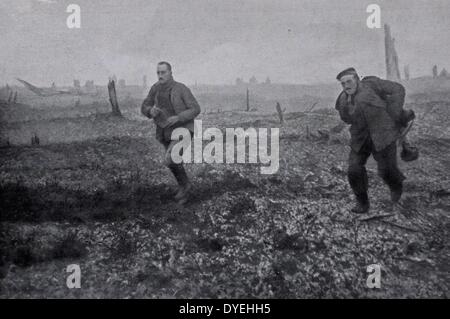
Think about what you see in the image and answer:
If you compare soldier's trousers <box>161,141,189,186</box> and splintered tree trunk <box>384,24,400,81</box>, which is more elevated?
splintered tree trunk <box>384,24,400,81</box>

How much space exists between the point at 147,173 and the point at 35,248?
98.1 inches

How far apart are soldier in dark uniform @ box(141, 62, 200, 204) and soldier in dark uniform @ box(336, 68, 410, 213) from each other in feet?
7.85

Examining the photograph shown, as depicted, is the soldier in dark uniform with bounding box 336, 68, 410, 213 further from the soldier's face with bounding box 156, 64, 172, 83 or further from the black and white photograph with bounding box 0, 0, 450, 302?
the soldier's face with bounding box 156, 64, 172, 83

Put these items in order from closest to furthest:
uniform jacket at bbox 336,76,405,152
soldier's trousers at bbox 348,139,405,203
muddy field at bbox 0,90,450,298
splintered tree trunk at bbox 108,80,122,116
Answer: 1. muddy field at bbox 0,90,450,298
2. uniform jacket at bbox 336,76,405,152
3. soldier's trousers at bbox 348,139,405,203
4. splintered tree trunk at bbox 108,80,122,116

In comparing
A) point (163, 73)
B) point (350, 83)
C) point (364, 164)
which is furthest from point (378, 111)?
point (163, 73)

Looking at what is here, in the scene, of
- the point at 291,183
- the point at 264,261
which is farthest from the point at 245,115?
the point at 264,261

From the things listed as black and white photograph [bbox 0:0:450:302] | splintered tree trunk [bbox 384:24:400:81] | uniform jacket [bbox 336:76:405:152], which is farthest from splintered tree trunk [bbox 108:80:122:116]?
splintered tree trunk [bbox 384:24:400:81]

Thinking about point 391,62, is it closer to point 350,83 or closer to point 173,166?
point 350,83

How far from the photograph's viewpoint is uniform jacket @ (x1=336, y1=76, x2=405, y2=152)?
4.68 metres

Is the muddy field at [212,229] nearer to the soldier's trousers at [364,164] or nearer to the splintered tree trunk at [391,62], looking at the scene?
the soldier's trousers at [364,164]

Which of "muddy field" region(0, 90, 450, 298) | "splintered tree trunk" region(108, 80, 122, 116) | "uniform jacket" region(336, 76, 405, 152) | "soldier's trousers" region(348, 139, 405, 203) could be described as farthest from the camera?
"splintered tree trunk" region(108, 80, 122, 116)

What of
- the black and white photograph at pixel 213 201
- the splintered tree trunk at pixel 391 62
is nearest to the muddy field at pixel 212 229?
the black and white photograph at pixel 213 201

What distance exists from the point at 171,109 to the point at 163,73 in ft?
1.97

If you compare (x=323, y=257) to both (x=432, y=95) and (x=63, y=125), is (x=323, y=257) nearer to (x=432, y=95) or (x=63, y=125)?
(x=63, y=125)
